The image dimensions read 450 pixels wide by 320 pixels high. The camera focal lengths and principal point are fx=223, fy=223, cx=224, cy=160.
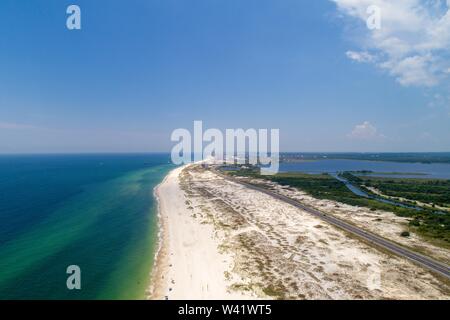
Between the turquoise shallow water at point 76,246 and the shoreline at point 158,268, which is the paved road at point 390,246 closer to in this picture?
the shoreline at point 158,268

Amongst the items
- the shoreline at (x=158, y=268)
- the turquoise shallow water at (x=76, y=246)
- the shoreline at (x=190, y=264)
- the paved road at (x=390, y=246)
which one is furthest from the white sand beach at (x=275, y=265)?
the turquoise shallow water at (x=76, y=246)

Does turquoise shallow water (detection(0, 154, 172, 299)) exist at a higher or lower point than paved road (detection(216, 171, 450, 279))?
lower

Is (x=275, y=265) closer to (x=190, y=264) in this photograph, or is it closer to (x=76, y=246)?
(x=190, y=264)

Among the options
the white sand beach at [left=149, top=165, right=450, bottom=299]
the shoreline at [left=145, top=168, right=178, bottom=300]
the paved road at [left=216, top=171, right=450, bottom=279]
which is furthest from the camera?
the paved road at [left=216, top=171, right=450, bottom=279]

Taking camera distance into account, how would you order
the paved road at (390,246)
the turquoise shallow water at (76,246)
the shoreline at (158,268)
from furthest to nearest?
the paved road at (390,246), the turquoise shallow water at (76,246), the shoreline at (158,268)

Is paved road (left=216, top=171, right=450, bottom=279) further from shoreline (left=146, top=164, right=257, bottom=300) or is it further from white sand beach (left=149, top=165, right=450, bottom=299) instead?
shoreline (left=146, top=164, right=257, bottom=300)

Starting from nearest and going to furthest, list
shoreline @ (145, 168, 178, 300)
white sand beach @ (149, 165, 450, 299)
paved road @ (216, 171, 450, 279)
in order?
white sand beach @ (149, 165, 450, 299)
shoreline @ (145, 168, 178, 300)
paved road @ (216, 171, 450, 279)

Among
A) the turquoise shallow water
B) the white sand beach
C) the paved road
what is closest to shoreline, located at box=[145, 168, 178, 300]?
the white sand beach

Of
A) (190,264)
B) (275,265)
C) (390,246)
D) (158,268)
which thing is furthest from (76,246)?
(390,246)

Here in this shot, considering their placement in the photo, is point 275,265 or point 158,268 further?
point 158,268
